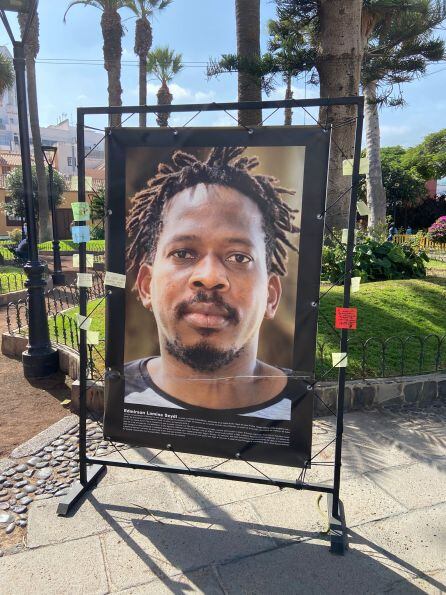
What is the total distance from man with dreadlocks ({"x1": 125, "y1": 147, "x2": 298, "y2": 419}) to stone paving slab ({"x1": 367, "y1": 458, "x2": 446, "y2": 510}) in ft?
3.86

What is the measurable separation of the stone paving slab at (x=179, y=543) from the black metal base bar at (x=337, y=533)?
0.38 meters

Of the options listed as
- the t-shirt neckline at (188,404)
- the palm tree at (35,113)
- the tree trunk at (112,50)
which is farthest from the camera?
the palm tree at (35,113)

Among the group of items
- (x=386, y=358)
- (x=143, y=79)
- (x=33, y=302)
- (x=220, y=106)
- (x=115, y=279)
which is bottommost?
(x=386, y=358)

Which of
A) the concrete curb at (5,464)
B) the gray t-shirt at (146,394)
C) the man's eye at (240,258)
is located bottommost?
the concrete curb at (5,464)

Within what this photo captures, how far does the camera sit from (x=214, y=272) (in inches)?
113

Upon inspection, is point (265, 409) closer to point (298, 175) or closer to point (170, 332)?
point (170, 332)

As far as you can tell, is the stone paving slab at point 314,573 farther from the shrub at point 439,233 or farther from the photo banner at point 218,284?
the shrub at point 439,233

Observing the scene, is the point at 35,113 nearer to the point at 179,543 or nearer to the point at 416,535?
the point at 179,543

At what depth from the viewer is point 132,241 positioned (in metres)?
3.07

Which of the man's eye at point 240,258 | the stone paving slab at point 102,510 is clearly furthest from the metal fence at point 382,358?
the man's eye at point 240,258

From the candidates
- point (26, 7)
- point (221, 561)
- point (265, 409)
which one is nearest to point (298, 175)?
point (265, 409)

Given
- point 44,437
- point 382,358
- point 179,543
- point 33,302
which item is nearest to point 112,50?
point 33,302

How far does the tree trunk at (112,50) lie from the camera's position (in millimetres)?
21156

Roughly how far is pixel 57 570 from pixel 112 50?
23209 millimetres
